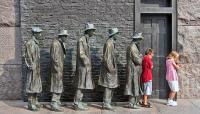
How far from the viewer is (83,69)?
918cm

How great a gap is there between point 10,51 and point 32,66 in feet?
5.31

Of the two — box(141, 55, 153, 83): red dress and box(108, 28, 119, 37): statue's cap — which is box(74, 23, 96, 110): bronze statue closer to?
box(108, 28, 119, 37): statue's cap

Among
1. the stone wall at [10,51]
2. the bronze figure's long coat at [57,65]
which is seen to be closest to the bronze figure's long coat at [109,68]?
the bronze figure's long coat at [57,65]

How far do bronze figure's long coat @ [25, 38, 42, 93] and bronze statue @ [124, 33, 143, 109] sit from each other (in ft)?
6.99

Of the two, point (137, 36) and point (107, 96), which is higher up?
point (137, 36)

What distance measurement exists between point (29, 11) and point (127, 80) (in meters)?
3.09

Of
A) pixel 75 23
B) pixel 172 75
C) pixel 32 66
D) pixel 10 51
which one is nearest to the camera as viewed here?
pixel 32 66

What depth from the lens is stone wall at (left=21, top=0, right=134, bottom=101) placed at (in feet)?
33.1

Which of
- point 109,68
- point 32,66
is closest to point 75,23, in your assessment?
point 109,68

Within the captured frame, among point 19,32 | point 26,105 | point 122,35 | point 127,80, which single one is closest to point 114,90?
point 127,80

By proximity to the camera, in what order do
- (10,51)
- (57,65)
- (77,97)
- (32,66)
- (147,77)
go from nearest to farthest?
(32,66)
(57,65)
(77,97)
(147,77)
(10,51)

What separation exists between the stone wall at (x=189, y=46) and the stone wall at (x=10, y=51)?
14.0 ft

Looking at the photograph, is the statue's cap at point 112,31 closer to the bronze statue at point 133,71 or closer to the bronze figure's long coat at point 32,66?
the bronze statue at point 133,71

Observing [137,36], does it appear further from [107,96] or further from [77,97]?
[77,97]
